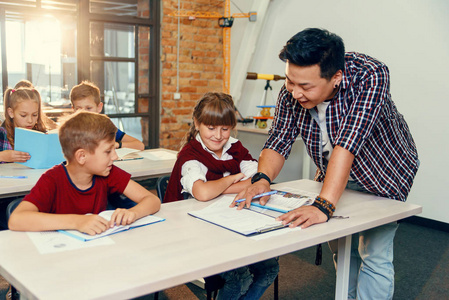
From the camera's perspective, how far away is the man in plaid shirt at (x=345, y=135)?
1524 millimetres

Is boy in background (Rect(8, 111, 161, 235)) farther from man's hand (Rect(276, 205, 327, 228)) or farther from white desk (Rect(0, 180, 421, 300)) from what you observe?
man's hand (Rect(276, 205, 327, 228))

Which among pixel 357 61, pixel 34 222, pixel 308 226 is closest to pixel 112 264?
pixel 34 222

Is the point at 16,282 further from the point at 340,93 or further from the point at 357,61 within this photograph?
the point at 357,61

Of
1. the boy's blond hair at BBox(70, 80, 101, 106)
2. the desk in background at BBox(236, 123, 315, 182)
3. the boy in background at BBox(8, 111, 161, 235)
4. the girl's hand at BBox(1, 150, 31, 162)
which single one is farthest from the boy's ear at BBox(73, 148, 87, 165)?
the desk in background at BBox(236, 123, 315, 182)

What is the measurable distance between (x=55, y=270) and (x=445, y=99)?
10.8 ft

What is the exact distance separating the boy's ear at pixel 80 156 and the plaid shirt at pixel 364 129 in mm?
792

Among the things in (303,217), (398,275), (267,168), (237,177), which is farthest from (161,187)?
(398,275)

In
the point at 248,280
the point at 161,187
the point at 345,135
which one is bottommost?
the point at 248,280

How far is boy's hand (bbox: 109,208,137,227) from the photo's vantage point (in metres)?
1.35

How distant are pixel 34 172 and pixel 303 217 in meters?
1.40

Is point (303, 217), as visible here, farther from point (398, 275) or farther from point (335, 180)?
point (398, 275)

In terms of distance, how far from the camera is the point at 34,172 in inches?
85.9

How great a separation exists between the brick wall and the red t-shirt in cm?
323

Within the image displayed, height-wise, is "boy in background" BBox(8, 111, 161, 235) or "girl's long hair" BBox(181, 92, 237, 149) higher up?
"girl's long hair" BBox(181, 92, 237, 149)
